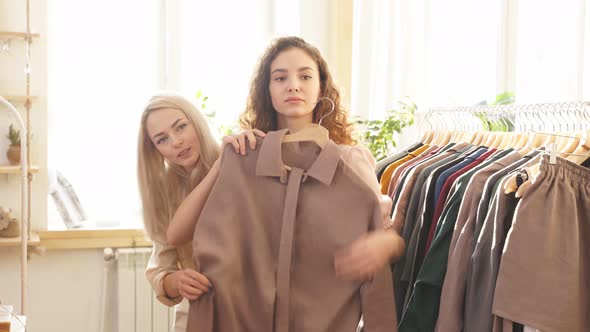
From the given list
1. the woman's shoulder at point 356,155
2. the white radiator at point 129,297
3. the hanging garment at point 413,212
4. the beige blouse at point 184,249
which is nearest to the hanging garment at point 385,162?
the hanging garment at point 413,212

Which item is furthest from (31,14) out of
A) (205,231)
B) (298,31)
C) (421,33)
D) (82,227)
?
(205,231)

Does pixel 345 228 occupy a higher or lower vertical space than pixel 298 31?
lower

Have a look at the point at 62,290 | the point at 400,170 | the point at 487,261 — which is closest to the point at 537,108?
the point at 400,170

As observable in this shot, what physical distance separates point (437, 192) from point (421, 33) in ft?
6.06

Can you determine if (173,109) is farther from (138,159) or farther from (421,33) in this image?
(421,33)

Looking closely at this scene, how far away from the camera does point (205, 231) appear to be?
5.36 feet

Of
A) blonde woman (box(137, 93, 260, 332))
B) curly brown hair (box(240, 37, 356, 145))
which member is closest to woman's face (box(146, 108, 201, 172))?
blonde woman (box(137, 93, 260, 332))

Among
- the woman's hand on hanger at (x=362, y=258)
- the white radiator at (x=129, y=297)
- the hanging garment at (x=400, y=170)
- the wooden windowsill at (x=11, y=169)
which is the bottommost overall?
the white radiator at (x=129, y=297)

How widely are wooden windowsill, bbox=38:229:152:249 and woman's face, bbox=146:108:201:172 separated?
4.96ft

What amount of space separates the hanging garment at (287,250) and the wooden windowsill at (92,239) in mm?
1877

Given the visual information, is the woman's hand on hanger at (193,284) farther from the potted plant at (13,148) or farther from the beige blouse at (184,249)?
the potted plant at (13,148)

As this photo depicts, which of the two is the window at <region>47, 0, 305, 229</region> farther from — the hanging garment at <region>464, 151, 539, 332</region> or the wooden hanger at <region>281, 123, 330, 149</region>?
the hanging garment at <region>464, 151, 539, 332</region>

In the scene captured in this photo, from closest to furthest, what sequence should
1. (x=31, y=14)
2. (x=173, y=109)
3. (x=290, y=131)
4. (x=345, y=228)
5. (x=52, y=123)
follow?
(x=345, y=228)
(x=290, y=131)
(x=173, y=109)
(x=31, y=14)
(x=52, y=123)

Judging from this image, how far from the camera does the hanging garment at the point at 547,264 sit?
5.32 ft
